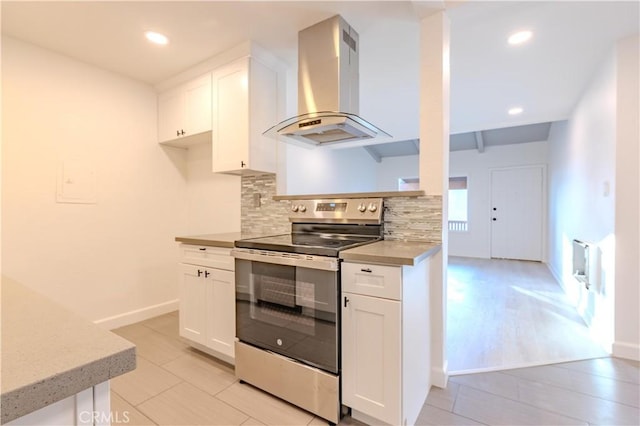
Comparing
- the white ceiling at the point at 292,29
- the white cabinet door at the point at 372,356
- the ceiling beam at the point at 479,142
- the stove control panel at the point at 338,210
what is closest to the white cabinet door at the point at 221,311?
the stove control panel at the point at 338,210

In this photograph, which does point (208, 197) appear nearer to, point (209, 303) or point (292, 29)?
point (209, 303)

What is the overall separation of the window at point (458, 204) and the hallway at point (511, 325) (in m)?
2.42

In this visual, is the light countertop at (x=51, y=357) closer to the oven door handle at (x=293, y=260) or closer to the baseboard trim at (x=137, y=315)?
the oven door handle at (x=293, y=260)

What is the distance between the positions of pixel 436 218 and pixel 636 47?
203 cm

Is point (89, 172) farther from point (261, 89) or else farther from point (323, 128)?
point (323, 128)

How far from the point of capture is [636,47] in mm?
2221

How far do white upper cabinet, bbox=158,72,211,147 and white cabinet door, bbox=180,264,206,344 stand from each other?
1.27 metres

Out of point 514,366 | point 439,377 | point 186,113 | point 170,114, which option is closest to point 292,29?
point 186,113

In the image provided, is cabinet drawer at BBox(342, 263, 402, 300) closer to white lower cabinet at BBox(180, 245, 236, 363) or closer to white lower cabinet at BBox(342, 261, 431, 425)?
white lower cabinet at BBox(342, 261, 431, 425)

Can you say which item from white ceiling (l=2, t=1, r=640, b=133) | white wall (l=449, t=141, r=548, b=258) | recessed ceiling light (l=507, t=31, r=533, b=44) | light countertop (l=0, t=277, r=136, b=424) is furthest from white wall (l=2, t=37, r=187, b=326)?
white wall (l=449, t=141, r=548, b=258)

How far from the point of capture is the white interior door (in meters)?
6.12

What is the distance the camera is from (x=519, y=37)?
7.72 ft

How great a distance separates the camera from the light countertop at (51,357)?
1.38 feet

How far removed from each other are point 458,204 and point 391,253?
6.47 meters
